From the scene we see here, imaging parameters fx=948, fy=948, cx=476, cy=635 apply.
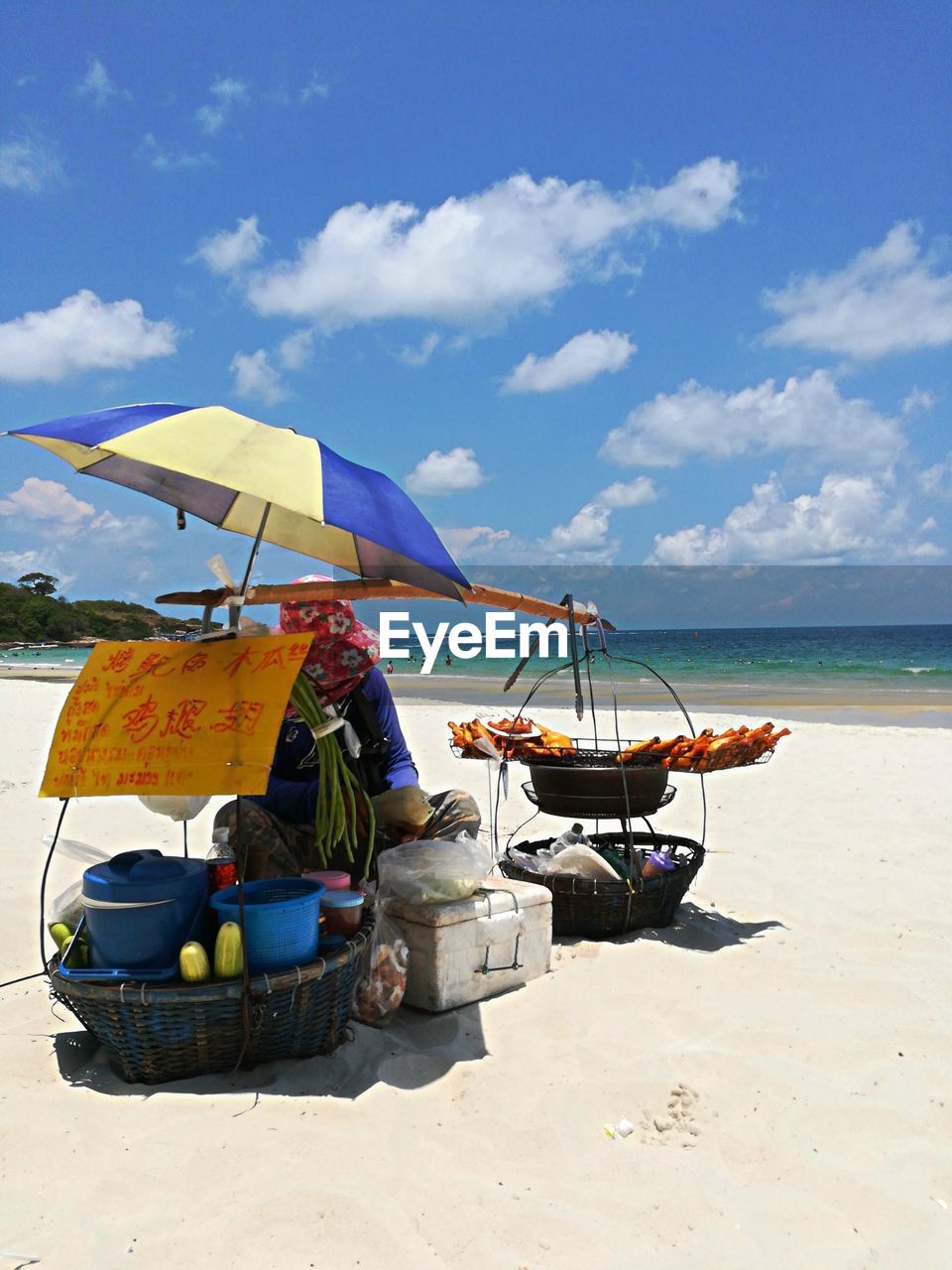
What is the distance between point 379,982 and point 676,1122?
1.17 m

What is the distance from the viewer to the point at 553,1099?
3031 mm

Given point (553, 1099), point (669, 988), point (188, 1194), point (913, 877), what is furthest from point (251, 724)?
point (913, 877)

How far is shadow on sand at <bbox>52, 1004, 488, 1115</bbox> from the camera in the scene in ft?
9.81

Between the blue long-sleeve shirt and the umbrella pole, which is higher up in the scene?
the umbrella pole

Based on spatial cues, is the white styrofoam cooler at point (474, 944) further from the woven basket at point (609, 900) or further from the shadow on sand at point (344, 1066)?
the woven basket at point (609, 900)

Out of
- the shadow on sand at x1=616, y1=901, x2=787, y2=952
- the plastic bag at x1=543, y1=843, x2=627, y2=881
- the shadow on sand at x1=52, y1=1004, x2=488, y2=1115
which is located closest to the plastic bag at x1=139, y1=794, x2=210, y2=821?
the shadow on sand at x1=52, y1=1004, x2=488, y2=1115

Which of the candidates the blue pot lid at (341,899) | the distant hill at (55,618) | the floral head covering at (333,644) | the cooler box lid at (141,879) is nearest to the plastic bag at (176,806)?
the cooler box lid at (141,879)

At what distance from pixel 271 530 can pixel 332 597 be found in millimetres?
649

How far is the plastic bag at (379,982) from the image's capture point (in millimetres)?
3514

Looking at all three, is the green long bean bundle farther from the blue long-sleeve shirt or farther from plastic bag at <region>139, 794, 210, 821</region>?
plastic bag at <region>139, 794, 210, 821</region>

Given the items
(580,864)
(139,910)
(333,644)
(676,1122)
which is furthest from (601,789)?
(139,910)

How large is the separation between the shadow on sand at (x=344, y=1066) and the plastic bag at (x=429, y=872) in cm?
47

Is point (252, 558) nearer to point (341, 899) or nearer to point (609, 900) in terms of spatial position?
point (341, 899)

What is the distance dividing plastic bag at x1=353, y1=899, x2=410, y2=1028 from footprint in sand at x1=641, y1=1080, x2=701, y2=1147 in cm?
104
